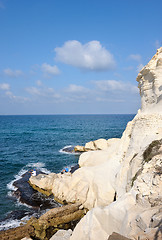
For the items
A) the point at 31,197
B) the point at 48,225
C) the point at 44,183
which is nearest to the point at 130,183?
the point at 48,225

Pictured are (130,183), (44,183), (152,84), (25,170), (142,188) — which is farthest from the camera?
(25,170)

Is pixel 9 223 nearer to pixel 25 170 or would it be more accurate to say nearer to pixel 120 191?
pixel 120 191

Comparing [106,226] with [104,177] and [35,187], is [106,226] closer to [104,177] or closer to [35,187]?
[104,177]

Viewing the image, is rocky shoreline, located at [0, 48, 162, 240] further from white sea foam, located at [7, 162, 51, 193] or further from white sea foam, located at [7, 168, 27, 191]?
white sea foam, located at [7, 162, 51, 193]

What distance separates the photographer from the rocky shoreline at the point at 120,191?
747 cm

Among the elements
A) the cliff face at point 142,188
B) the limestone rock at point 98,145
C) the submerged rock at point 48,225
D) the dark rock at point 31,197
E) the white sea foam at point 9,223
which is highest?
the cliff face at point 142,188

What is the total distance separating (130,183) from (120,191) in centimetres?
200

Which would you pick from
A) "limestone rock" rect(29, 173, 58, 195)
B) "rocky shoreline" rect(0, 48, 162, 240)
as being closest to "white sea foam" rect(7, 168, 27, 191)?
"rocky shoreline" rect(0, 48, 162, 240)

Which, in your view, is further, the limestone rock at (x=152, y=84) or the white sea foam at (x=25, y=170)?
the white sea foam at (x=25, y=170)

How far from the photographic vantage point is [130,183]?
11.7 m

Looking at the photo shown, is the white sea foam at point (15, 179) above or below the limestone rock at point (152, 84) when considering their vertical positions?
below

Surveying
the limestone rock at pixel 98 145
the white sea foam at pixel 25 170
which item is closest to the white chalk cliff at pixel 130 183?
the white sea foam at pixel 25 170

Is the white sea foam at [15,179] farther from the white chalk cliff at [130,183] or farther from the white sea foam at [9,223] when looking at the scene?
the white sea foam at [9,223]

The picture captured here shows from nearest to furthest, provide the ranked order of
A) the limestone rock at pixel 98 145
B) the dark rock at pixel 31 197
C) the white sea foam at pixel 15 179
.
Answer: the dark rock at pixel 31 197, the white sea foam at pixel 15 179, the limestone rock at pixel 98 145
